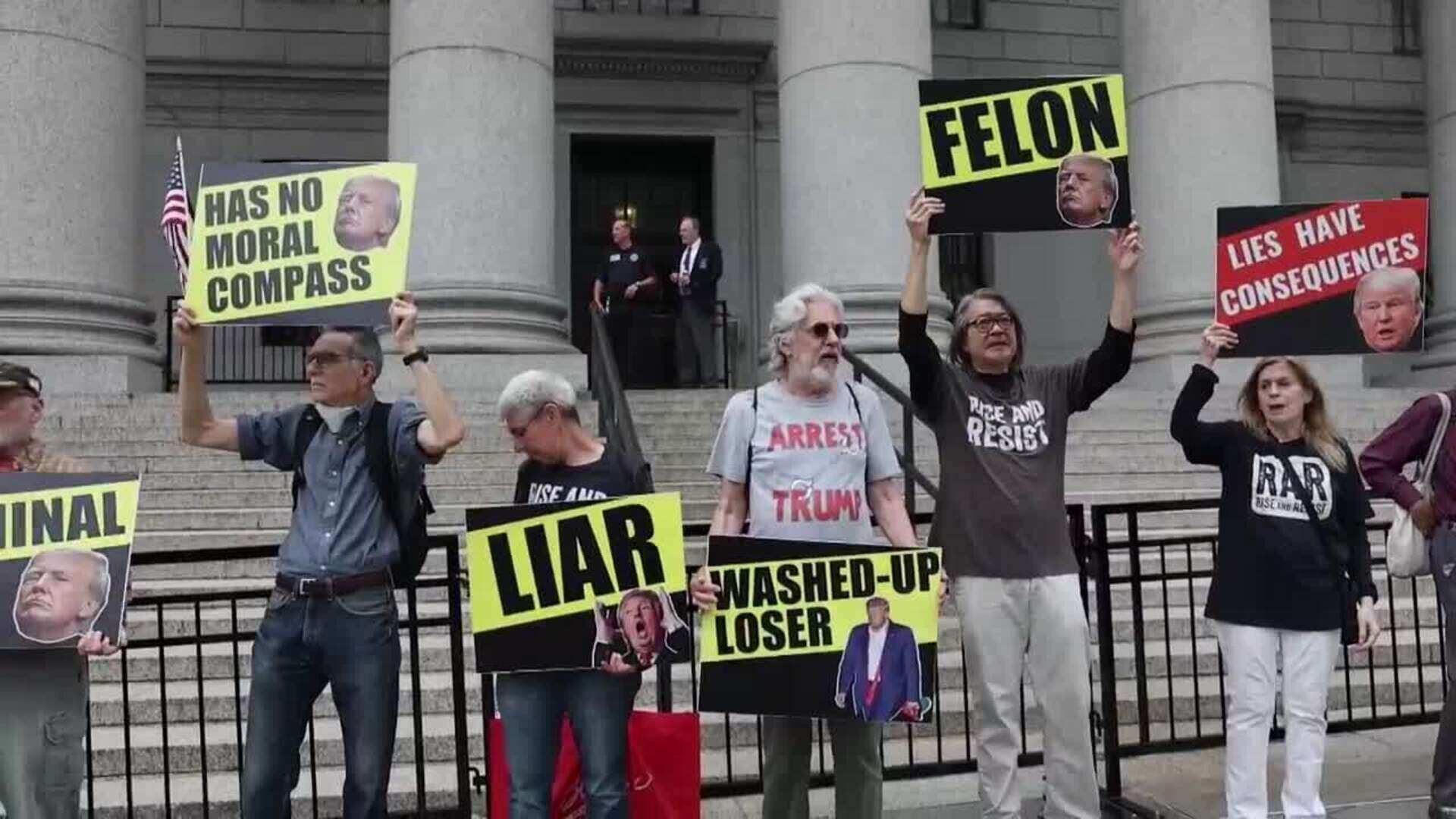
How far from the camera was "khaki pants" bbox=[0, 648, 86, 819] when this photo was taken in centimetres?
403

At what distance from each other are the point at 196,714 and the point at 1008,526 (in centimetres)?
421

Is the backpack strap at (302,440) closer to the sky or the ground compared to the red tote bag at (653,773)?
closer to the sky

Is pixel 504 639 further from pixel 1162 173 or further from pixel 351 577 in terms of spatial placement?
pixel 1162 173

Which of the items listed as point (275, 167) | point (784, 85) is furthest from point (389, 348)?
point (275, 167)

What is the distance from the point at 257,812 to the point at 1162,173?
12302 millimetres

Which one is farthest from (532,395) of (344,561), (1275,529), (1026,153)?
(1275,529)

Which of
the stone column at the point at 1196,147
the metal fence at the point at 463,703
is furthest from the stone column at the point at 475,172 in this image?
the stone column at the point at 1196,147

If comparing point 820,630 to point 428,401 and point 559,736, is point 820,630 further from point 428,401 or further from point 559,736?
point 428,401

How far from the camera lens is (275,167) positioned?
178 inches

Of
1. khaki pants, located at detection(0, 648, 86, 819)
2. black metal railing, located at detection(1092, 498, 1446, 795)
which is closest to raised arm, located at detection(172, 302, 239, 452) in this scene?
khaki pants, located at detection(0, 648, 86, 819)

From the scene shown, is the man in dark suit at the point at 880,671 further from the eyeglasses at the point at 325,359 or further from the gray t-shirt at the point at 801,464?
the eyeglasses at the point at 325,359

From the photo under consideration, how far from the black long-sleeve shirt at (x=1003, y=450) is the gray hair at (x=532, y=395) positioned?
1220mm

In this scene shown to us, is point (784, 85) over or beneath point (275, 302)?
over

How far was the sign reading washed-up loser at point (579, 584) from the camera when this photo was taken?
418 centimetres
